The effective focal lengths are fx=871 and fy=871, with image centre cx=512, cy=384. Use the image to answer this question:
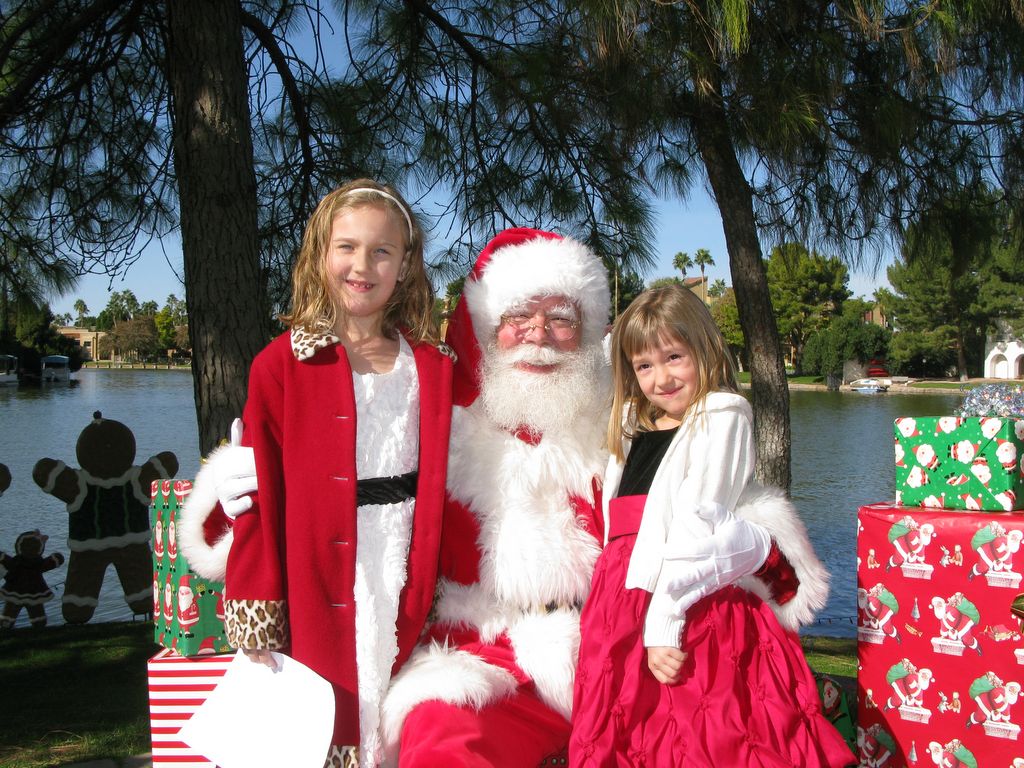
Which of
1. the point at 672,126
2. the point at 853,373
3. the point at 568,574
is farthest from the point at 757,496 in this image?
the point at 853,373

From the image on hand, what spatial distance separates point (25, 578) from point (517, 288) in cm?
458

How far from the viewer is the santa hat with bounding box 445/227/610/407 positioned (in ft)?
7.16

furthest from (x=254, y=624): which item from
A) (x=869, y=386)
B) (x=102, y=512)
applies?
(x=869, y=386)

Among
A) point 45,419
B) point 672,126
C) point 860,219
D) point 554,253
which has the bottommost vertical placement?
point 45,419

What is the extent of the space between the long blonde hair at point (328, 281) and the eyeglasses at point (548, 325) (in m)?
0.20

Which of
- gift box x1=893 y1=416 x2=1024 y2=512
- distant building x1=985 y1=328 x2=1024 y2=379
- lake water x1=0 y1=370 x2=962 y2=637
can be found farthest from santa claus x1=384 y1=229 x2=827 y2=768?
distant building x1=985 y1=328 x2=1024 y2=379

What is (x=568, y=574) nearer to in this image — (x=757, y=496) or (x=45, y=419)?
(x=757, y=496)

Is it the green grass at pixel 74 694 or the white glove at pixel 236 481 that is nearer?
the white glove at pixel 236 481

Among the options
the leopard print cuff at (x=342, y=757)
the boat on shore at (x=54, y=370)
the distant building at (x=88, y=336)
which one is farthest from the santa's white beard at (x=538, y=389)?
the distant building at (x=88, y=336)

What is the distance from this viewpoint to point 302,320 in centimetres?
206

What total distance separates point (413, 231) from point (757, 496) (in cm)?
103

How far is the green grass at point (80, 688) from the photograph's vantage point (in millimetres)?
3027

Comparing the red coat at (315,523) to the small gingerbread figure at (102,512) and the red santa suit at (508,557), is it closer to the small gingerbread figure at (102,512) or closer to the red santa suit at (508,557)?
the red santa suit at (508,557)

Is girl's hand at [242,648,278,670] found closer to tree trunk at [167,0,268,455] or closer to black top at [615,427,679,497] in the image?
black top at [615,427,679,497]
